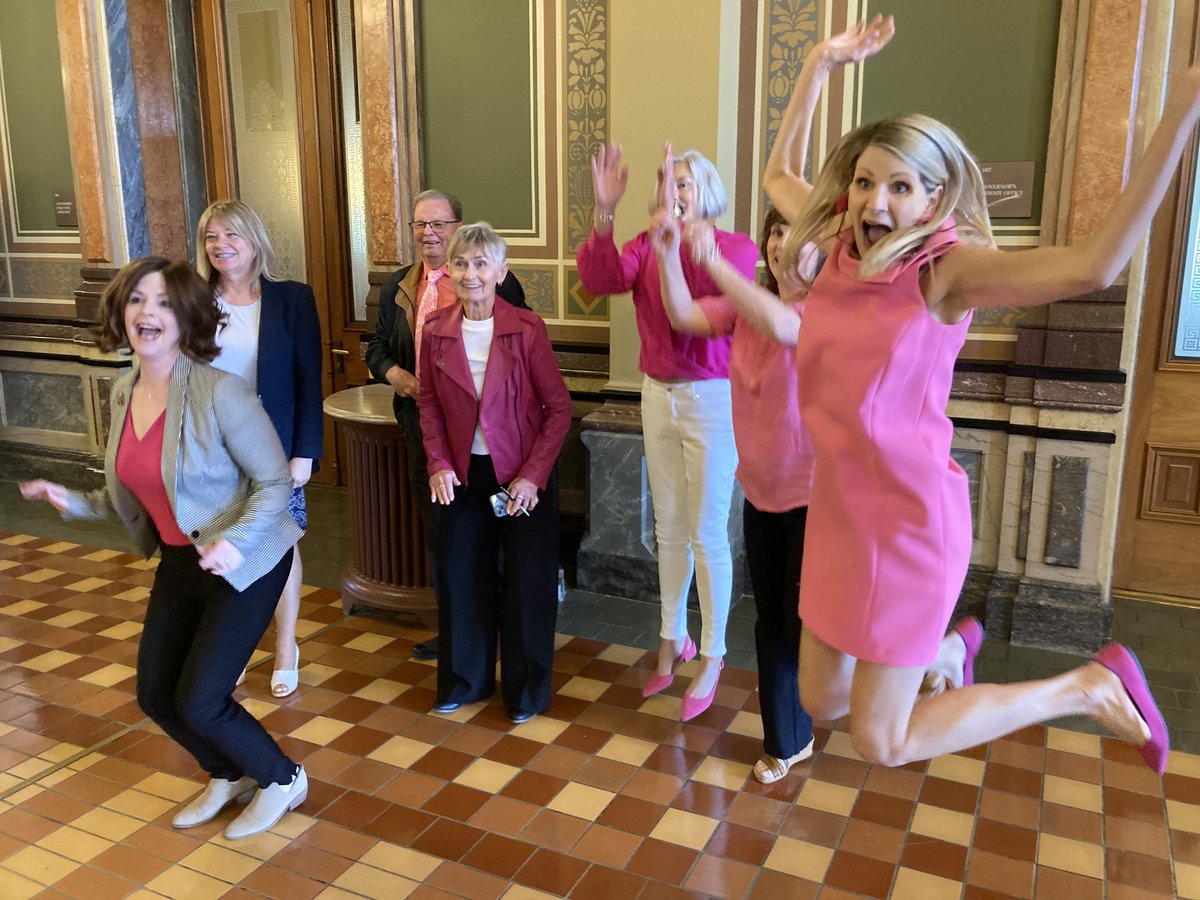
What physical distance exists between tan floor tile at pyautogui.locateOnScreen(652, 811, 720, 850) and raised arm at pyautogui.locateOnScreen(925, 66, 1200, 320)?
1526 millimetres

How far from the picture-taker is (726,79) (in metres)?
3.94

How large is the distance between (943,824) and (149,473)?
7.34 feet

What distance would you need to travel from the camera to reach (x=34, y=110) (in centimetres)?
621

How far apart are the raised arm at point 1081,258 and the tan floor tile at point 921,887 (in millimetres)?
1422

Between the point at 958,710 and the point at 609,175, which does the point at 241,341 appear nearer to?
the point at 609,175

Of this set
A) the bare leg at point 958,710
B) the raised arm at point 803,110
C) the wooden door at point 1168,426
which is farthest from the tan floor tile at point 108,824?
the wooden door at point 1168,426

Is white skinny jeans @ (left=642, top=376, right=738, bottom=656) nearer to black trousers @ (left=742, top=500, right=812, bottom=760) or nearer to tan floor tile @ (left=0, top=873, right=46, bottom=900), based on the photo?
black trousers @ (left=742, top=500, right=812, bottom=760)

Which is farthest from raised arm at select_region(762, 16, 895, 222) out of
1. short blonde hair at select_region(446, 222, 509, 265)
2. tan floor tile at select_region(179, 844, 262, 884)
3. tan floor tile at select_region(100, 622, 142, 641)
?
tan floor tile at select_region(100, 622, 142, 641)

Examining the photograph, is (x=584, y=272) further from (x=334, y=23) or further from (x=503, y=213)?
(x=334, y=23)

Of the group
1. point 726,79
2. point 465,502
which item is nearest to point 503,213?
point 726,79

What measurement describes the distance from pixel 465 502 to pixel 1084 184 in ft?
8.13

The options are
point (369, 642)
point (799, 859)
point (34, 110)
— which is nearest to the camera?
point (799, 859)

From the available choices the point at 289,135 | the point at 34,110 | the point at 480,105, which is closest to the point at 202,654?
the point at 480,105

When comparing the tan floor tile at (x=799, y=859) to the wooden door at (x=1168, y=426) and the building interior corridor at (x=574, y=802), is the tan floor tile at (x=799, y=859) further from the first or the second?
the wooden door at (x=1168, y=426)
